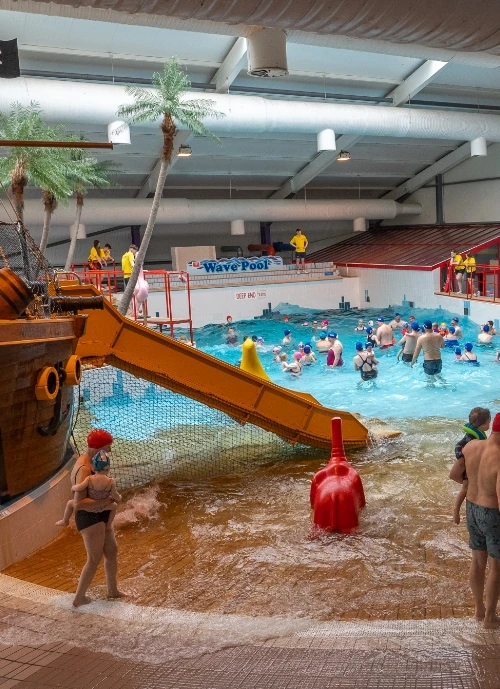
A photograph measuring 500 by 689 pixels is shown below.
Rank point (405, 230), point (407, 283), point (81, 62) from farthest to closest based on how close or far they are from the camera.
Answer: point (405, 230), point (407, 283), point (81, 62)

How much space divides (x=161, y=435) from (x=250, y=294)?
50.5ft

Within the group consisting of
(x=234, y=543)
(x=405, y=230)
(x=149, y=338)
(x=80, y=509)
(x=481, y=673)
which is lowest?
(x=234, y=543)

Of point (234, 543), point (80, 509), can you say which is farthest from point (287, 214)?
point (80, 509)

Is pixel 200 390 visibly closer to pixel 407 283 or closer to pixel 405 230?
pixel 407 283

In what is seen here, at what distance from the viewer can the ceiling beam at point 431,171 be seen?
3139cm

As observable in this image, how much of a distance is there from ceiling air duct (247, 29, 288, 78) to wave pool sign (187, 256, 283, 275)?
1625cm

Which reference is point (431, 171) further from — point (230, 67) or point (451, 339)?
point (451, 339)

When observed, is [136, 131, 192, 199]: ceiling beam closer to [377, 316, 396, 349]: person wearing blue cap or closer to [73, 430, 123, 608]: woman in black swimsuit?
[377, 316, 396, 349]: person wearing blue cap

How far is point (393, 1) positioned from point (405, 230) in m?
29.4

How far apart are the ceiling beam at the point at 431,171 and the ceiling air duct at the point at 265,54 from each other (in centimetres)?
2146

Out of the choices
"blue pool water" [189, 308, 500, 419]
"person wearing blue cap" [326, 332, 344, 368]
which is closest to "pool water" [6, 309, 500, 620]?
"blue pool water" [189, 308, 500, 419]

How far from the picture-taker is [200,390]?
9.69 m

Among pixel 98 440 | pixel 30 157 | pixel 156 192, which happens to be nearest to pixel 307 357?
pixel 156 192

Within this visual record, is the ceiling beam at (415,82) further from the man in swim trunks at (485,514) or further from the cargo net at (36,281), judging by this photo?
the man in swim trunks at (485,514)
